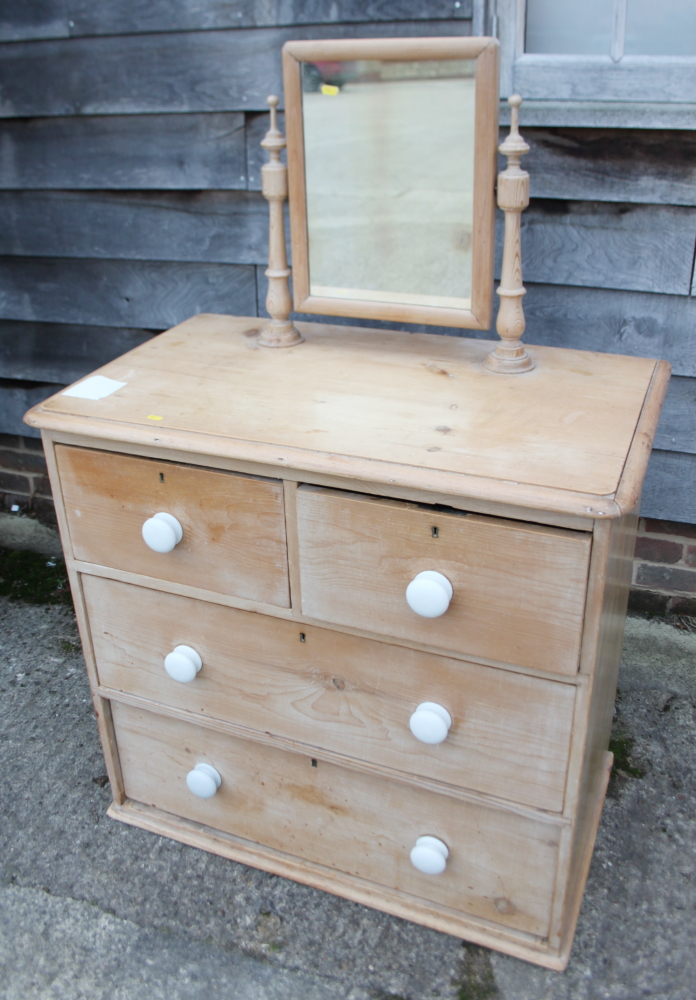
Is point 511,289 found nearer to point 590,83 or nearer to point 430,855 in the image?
point 590,83

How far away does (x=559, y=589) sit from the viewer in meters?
1.11

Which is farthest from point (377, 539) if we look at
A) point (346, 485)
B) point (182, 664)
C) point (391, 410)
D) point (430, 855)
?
point (430, 855)

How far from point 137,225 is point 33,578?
42.3 inches

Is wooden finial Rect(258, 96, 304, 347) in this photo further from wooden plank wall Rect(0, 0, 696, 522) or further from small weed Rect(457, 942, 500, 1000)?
small weed Rect(457, 942, 500, 1000)

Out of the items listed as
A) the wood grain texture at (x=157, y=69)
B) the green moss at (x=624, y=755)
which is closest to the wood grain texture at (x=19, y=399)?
the wood grain texture at (x=157, y=69)

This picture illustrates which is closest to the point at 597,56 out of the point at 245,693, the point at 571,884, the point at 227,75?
the point at 227,75

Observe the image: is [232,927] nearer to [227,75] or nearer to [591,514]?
[591,514]

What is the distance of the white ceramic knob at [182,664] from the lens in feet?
4.69

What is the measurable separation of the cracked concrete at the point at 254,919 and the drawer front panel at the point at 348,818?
8cm

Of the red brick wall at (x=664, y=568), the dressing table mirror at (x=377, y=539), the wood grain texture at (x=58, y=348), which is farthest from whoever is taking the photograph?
the wood grain texture at (x=58, y=348)

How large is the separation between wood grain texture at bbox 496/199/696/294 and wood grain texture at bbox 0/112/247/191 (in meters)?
0.65

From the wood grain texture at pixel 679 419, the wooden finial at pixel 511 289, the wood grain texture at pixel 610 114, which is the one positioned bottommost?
the wood grain texture at pixel 679 419

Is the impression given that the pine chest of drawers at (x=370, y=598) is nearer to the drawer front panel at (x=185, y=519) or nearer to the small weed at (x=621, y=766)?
the drawer front panel at (x=185, y=519)

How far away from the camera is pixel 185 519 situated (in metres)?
1.33
